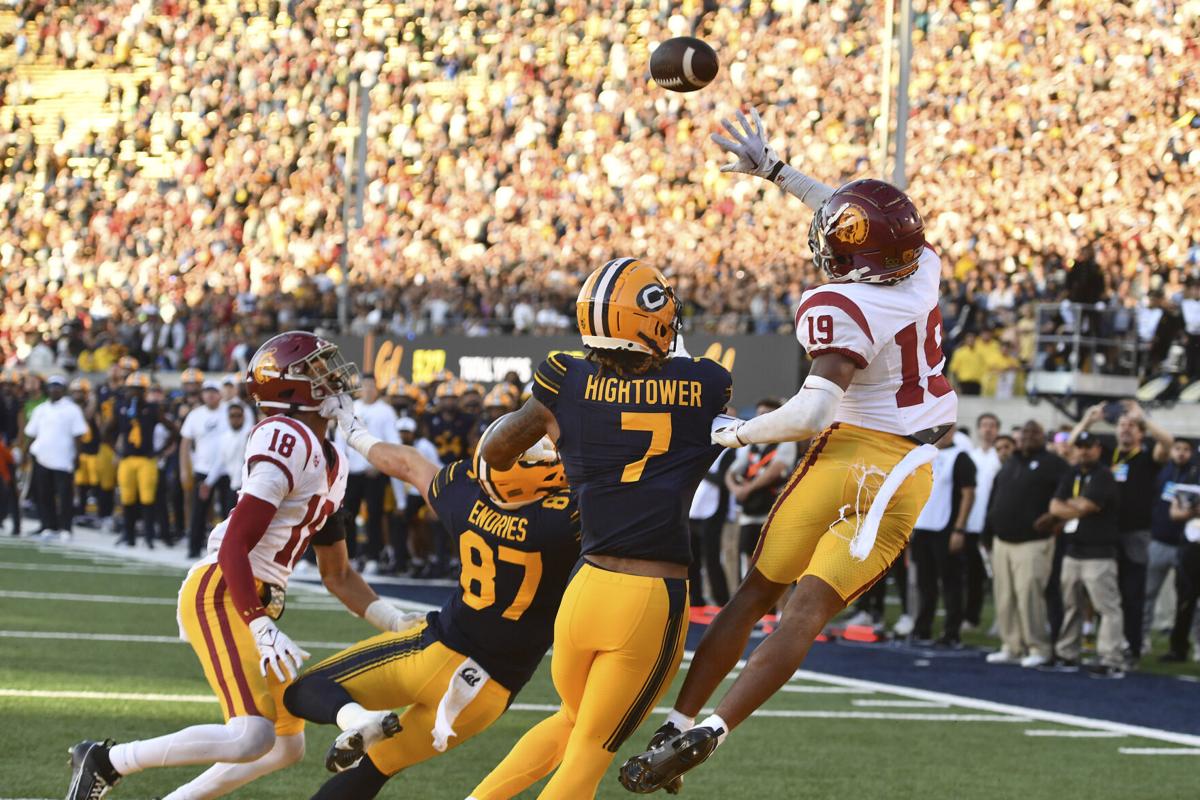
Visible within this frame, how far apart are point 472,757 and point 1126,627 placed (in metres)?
6.28

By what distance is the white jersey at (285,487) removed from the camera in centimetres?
573

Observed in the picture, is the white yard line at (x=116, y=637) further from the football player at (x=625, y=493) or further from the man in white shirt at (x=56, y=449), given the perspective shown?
the man in white shirt at (x=56, y=449)

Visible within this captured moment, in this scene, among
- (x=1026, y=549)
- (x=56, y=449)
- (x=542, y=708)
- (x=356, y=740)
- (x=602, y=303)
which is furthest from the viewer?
(x=56, y=449)

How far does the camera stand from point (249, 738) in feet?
18.3

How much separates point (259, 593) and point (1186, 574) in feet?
Result: 29.6

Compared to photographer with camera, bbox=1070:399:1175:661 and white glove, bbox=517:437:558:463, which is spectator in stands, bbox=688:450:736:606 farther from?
white glove, bbox=517:437:558:463

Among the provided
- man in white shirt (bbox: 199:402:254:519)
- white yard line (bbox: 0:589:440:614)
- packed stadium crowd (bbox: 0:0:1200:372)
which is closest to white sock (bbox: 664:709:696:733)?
white yard line (bbox: 0:589:440:614)

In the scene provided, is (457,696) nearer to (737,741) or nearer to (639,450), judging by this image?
(639,450)

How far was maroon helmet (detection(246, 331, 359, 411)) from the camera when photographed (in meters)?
5.94

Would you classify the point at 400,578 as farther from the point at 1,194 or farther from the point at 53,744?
the point at 1,194

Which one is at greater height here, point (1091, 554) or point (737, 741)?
point (1091, 554)

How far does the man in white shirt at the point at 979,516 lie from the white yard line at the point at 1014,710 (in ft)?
9.41

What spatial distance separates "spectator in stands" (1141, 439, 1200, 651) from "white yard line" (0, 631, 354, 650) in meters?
6.03

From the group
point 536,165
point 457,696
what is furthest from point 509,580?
point 536,165
